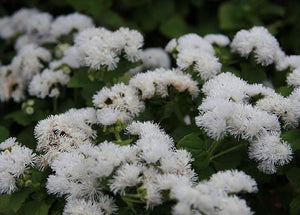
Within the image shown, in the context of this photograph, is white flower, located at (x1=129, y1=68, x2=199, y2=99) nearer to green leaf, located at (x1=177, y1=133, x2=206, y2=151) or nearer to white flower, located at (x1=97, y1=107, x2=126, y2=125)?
white flower, located at (x1=97, y1=107, x2=126, y2=125)

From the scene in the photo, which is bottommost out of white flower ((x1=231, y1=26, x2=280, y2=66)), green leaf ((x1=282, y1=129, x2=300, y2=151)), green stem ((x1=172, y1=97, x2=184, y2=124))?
green leaf ((x1=282, y1=129, x2=300, y2=151))

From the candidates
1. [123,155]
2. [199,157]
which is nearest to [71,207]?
[123,155]

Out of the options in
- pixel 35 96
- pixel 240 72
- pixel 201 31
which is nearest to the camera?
pixel 240 72

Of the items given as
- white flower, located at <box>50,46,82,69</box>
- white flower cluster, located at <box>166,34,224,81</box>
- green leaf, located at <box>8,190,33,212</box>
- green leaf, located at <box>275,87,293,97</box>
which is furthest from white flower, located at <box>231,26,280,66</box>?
green leaf, located at <box>8,190,33,212</box>

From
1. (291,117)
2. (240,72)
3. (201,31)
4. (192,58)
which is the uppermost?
(201,31)

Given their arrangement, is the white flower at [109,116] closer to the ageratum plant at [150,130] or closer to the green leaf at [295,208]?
the ageratum plant at [150,130]

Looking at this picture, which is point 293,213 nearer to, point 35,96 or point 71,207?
point 71,207
